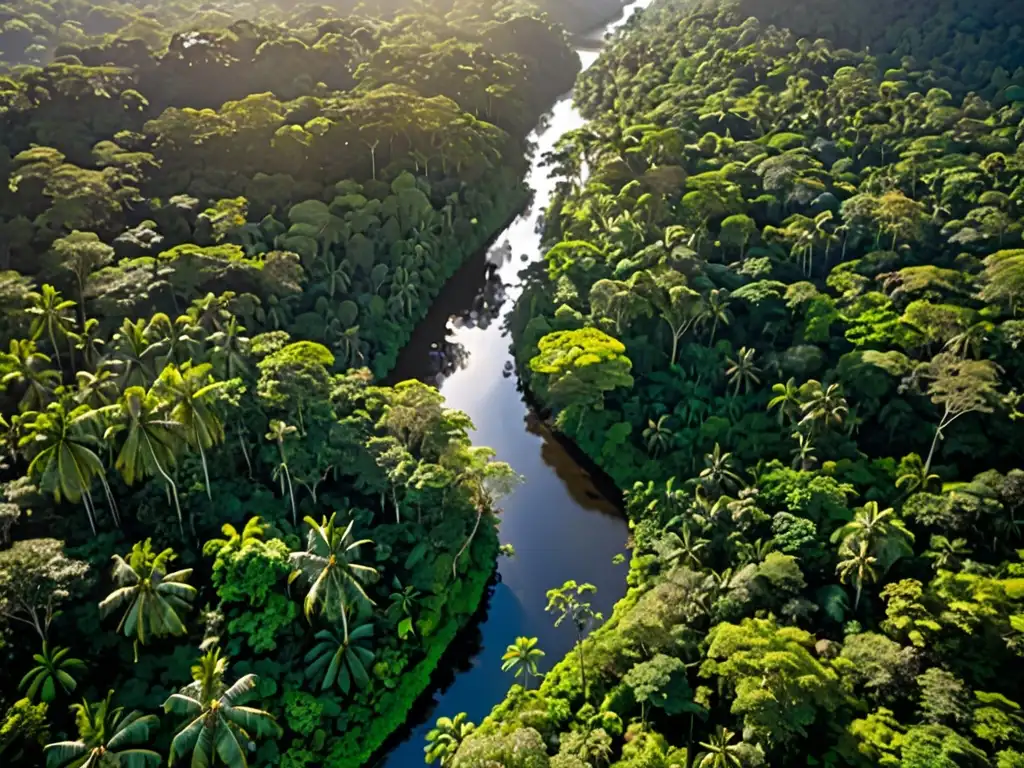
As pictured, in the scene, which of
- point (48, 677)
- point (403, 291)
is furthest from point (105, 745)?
point (403, 291)

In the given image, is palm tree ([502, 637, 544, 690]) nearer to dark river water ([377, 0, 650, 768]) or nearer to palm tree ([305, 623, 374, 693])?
dark river water ([377, 0, 650, 768])

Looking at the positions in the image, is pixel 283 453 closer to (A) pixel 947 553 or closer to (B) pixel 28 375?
(B) pixel 28 375

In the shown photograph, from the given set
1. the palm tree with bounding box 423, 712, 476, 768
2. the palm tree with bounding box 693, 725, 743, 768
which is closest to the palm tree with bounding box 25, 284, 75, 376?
the palm tree with bounding box 423, 712, 476, 768

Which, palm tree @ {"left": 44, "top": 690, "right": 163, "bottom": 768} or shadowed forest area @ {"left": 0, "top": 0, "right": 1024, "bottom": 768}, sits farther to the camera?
shadowed forest area @ {"left": 0, "top": 0, "right": 1024, "bottom": 768}

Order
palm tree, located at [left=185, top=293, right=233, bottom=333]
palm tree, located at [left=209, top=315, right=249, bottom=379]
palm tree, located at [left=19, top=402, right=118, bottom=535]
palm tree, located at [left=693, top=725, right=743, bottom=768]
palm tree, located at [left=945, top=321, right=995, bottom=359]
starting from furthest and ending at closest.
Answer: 1. palm tree, located at [left=185, top=293, right=233, bottom=333]
2. palm tree, located at [left=945, top=321, right=995, bottom=359]
3. palm tree, located at [left=209, top=315, right=249, bottom=379]
4. palm tree, located at [left=19, top=402, right=118, bottom=535]
5. palm tree, located at [left=693, top=725, right=743, bottom=768]

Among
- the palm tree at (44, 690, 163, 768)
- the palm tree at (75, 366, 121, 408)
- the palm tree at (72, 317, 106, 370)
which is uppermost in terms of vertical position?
the palm tree at (72, 317, 106, 370)

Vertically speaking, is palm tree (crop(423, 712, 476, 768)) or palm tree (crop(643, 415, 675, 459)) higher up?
palm tree (crop(643, 415, 675, 459))

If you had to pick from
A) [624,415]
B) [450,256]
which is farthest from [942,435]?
[450,256]

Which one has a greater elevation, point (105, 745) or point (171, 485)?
point (171, 485)
